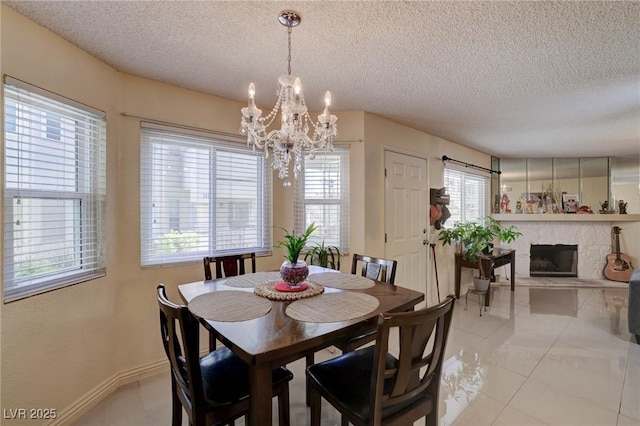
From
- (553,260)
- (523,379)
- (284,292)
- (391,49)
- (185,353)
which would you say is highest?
(391,49)

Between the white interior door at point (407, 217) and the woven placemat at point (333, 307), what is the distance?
168 cm

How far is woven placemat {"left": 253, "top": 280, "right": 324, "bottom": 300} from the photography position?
1.64 m

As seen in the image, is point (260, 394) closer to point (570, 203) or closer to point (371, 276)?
point (371, 276)

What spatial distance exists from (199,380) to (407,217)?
2.89 meters

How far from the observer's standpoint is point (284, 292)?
1712mm

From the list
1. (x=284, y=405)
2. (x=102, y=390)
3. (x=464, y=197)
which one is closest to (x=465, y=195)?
(x=464, y=197)

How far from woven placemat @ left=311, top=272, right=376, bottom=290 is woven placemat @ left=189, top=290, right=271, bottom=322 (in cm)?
52

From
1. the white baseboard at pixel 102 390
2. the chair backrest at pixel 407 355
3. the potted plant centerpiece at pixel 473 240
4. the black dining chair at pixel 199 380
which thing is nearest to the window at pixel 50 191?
the white baseboard at pixel 102 390

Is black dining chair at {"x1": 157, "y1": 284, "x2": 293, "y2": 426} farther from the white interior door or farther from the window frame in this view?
the window frame

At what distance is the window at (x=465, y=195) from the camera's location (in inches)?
174

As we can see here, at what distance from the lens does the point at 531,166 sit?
5.49 m

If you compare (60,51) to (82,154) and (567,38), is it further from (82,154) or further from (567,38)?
(567,38)

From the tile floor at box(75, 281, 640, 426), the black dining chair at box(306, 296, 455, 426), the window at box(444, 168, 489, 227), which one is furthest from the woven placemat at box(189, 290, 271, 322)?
the window at box(444, 168, 489, 227)

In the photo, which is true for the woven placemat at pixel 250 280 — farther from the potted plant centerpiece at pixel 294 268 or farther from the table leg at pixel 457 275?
the table leg at pixel 457 275
